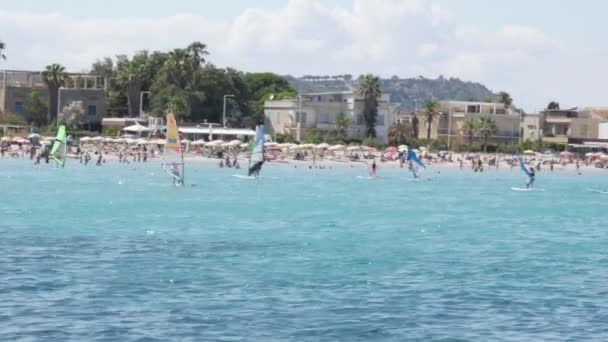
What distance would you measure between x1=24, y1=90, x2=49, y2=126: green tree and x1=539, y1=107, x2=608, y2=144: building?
63.1 m

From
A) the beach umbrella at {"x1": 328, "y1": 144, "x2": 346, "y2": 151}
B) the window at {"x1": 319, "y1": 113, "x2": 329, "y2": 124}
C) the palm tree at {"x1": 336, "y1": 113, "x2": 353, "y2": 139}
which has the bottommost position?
the beach umbrella at {"x1": 328, "y1": 144, "x2": 346, "y2": 151}

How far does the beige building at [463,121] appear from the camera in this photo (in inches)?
5955

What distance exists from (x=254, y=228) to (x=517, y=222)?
46.5 ft

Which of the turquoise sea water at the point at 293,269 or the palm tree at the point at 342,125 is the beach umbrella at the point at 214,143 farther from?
the turquoise sea water at the point at 293,269

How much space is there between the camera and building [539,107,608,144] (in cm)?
15738

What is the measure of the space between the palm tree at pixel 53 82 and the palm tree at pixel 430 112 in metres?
43.9

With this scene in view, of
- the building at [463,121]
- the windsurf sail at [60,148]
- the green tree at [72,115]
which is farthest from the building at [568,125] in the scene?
the windsurf sail at [60,148]

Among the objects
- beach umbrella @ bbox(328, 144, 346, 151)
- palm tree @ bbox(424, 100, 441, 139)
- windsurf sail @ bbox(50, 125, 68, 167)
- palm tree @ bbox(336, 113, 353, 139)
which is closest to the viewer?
windsurf sail @ bbox(50, 125, 68, 167)

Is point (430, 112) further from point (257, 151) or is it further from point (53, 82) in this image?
point (257, 151)

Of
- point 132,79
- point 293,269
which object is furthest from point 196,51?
point 293,269

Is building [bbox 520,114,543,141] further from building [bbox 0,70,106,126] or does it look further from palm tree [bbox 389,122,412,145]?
building [bbox 0,70,106,126]

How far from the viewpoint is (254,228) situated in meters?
47.8

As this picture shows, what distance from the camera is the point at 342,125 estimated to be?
134 meters

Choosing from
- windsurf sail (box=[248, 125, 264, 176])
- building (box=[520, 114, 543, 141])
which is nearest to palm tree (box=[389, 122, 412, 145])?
building (box=[520, 114, 543, 141])
